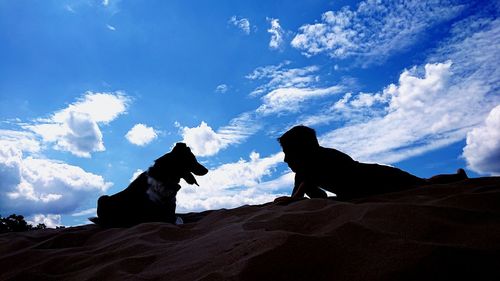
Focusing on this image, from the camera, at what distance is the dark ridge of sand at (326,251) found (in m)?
1.20

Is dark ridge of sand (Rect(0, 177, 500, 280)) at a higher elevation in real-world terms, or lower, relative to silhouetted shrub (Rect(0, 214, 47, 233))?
lower

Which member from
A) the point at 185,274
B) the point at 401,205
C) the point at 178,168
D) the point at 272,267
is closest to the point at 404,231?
the point at 401,205

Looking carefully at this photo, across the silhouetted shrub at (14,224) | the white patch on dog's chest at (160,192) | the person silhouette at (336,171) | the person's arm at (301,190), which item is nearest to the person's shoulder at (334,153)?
the person silhouette at (336,171)

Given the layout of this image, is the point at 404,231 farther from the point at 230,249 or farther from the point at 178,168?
the point at 178,168

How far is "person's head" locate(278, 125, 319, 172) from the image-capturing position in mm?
3713

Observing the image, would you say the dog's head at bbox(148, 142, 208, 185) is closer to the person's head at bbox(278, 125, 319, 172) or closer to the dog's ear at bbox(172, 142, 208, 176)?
the dog's ear at bbox(172, 142, 208, 176)

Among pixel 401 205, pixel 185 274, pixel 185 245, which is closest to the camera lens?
pixel 185 274

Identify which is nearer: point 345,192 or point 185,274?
point 185,274

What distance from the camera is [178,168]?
5.32 metres

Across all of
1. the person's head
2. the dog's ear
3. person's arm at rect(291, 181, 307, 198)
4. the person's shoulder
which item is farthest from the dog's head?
the person's shoulder

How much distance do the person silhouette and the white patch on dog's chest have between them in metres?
2.23

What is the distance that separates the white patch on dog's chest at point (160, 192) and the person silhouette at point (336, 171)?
223 centimetres

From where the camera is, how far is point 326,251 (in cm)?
142

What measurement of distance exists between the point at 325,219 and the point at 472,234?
2.45 feet
